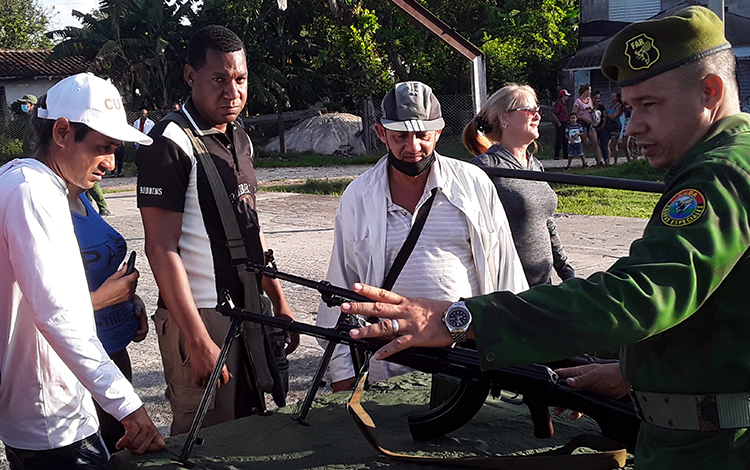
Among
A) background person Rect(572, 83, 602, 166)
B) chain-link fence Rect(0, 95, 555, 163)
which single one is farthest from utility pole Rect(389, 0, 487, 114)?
chain-link fence Rect(0, 95, 555, 163)

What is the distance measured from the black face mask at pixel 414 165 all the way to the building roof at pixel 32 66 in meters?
35.0

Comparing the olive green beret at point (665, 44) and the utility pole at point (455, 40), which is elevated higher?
the utility pole at point (455, 40)

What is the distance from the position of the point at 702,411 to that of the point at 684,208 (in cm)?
45

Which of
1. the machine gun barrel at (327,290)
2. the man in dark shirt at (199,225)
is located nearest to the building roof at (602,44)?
the man in dark shirt at (199,225)

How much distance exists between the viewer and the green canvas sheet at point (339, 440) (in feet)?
7.42

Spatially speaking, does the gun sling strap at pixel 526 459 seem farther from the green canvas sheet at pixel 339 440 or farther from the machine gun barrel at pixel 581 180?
the machine gun barrel at pixel 581 180

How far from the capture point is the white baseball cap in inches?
94.7

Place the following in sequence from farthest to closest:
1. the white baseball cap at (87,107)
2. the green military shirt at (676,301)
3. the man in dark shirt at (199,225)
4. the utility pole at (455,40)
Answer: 1. the utility pole at (455,40)
2. the man in dark shirt at (199,225)
3. the white baseball cap at (87,107)
4. the green military shirt at (676,301)

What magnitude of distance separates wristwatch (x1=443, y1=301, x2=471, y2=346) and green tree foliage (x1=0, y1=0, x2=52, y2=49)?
165ft

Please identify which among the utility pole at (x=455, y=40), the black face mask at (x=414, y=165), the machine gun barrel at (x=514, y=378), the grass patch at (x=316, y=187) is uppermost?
the utility pole at (x=455, y=40)

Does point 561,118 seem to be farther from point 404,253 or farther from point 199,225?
point 199,225

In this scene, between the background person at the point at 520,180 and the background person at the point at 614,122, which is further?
the background person at the point at 614,122

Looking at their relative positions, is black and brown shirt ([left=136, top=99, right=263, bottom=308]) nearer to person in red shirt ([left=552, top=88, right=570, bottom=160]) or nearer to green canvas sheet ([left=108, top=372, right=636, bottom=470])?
green canvas sheet ([left=108, top=372, right=636, bottom=470])

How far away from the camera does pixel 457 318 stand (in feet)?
5.76
